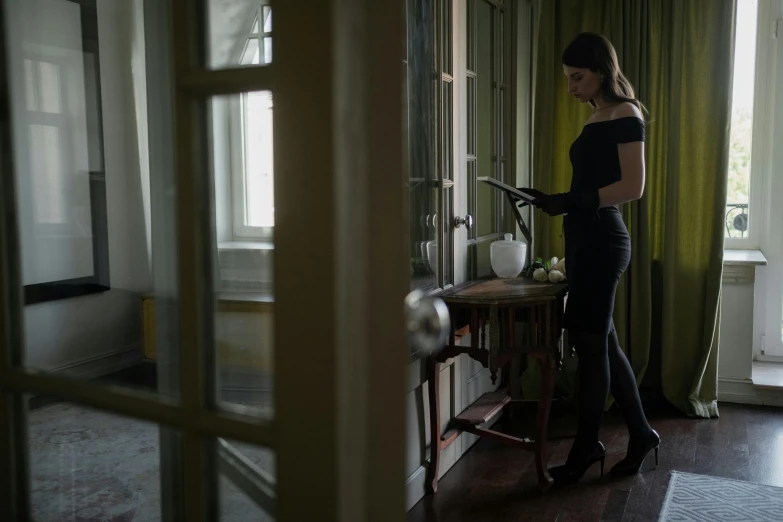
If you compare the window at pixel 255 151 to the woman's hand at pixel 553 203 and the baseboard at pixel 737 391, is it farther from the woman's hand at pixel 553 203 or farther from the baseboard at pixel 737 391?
the baseboard at pixel 737 391

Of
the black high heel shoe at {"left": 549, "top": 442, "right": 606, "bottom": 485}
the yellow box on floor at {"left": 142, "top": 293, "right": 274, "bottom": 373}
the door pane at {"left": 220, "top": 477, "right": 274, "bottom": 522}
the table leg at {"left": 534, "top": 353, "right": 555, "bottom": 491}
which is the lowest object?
the black high heel shoe at {"left": 549, "top": 442, "right": 606, "bottom": 485}

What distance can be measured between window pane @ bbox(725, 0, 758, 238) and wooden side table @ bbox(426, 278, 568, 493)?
Result: 150 centimetres

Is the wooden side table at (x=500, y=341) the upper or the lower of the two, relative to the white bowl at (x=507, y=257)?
lower

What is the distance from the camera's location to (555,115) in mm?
3797

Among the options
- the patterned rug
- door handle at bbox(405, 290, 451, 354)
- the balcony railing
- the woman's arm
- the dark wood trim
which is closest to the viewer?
door handle at bbox(405, 290, 451, 354)

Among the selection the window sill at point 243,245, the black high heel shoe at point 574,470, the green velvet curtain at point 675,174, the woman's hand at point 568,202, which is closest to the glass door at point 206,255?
Answer: the window sill at point 243,245

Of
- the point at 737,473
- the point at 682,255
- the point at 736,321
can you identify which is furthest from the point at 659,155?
the point at 737,473

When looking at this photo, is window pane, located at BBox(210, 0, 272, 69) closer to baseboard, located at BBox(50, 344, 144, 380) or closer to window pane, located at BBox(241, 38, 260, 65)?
window pane, located at BBox(241, 38, 260, 65)

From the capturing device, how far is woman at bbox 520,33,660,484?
261cm

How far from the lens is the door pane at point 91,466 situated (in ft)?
2.79

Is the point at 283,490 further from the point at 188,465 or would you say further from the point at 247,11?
the point at 247,11

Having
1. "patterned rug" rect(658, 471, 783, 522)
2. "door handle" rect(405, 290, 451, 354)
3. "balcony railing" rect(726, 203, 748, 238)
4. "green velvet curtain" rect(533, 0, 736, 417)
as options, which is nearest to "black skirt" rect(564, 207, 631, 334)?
"patterned rug" rect(658, 471, 783, 522)

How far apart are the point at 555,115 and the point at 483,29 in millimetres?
780

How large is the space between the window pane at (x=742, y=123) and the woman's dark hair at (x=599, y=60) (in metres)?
1.34
